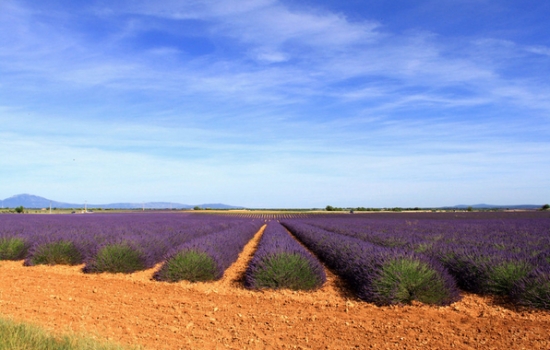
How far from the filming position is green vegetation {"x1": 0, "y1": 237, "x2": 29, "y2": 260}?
11828 millimetres

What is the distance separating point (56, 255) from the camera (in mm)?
10758

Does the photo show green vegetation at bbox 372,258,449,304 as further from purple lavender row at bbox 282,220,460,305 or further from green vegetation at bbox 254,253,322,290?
green vegetation at bbox 254,253,322,290

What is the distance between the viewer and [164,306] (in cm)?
622

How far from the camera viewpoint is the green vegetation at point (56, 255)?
10.7m

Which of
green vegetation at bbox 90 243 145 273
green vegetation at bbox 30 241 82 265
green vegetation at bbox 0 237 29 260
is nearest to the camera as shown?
green vegetation at bbox 90 243 145 273

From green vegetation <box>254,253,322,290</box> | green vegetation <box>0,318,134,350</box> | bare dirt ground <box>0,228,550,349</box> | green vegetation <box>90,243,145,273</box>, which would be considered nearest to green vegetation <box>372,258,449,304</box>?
bare dirt ground <box>0,228,550,349</box>

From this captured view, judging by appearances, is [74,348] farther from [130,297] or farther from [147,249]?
[147,249]

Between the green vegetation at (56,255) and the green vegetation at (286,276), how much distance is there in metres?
5.65

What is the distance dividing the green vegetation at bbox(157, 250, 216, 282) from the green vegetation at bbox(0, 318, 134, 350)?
409cm

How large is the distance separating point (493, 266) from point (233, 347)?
440 cm

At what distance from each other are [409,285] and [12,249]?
10411 mm

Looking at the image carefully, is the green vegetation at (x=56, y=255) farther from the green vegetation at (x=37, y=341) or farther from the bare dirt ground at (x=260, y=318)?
the green vegetation at (x=37, y=341)

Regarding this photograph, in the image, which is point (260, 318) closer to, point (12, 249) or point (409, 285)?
point (409, 285)

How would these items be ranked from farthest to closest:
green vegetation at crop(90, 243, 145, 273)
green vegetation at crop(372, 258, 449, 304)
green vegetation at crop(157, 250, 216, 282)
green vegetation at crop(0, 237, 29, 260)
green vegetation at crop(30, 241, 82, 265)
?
green vegetation at crop(0, 237, 29, 260)
green vegetation at crop(30, 241, 82, 265)
green vegetation at crop(90, 243, 145, 273)
green vegetation at crop(157, 250, 216, 282)
green vegetation at crop(372, 258, 449, 304)
